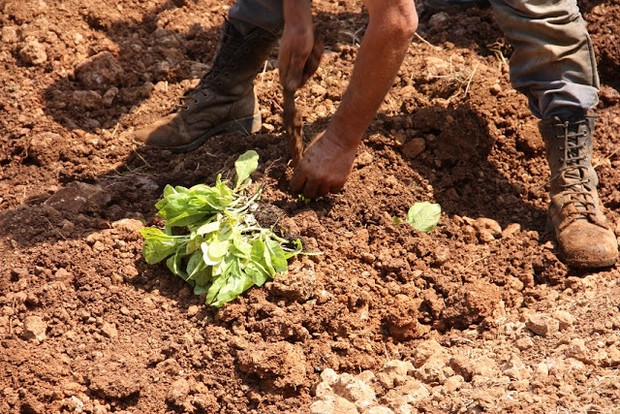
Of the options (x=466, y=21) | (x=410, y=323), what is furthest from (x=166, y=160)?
(x=466, y=21)

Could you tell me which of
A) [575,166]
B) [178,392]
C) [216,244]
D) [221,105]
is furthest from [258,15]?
[178,392]

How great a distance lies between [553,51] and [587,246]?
865 mm

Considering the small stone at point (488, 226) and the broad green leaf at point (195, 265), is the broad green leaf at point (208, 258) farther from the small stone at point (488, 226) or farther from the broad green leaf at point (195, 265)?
the small stone at point (488, 226)

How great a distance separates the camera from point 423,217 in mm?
4324

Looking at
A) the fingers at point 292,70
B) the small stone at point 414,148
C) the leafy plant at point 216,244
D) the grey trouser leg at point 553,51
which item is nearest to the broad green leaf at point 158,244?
the leafy plant at point 216,244

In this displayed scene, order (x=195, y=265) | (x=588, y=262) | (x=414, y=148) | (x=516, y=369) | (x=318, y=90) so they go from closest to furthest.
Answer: (x=516, y=369) → (x=195, y=265) → (x=588, y=262) → (x=414, y=148) → (x=318, y=90)

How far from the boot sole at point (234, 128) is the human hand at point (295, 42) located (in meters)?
1.10

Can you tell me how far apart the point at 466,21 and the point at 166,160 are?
1.92m

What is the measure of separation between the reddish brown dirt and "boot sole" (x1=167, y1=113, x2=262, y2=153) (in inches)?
4.0

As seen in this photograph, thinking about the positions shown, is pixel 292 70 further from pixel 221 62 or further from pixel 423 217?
pixel 221 62

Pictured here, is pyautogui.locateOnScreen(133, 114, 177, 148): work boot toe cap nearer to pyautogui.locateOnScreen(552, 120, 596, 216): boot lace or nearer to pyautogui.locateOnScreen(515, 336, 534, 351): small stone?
pyautogui.locateOnScreen(552, 120, 596, 216): boot lace

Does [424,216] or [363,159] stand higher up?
[363,159]

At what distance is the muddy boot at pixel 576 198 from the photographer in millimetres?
4184

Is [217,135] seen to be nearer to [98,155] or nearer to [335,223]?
[98,155]
